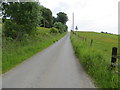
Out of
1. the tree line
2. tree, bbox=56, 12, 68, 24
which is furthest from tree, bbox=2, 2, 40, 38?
tree, bbox=56, 12, 68, 24

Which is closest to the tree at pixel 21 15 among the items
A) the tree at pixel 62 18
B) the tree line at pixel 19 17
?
the tree line at pixel 19 17

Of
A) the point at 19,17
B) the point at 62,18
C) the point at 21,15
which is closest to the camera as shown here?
the point at 21,15

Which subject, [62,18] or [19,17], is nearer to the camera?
[19,17]

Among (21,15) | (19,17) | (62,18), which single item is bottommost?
(19,17)

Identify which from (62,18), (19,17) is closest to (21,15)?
(19,17)

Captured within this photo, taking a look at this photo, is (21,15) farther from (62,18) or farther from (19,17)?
(62,18)

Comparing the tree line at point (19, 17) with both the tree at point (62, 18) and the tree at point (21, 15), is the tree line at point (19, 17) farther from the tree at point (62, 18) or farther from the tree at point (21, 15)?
the tree at point (62, 18)

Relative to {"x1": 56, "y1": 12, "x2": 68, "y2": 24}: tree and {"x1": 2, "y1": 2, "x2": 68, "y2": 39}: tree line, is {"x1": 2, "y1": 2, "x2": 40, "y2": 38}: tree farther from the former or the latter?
{"x1": 56, "y1": 12, "x2": 68, "y2": 24}: tree

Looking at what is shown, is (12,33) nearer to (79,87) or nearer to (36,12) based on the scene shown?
(36,12)

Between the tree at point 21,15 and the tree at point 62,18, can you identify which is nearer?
the tree at point 21,15

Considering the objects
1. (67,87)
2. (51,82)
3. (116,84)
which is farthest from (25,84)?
(116,84)

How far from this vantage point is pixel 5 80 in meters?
4.29

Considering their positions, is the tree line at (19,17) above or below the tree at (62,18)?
below

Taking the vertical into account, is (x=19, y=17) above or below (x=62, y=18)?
below
